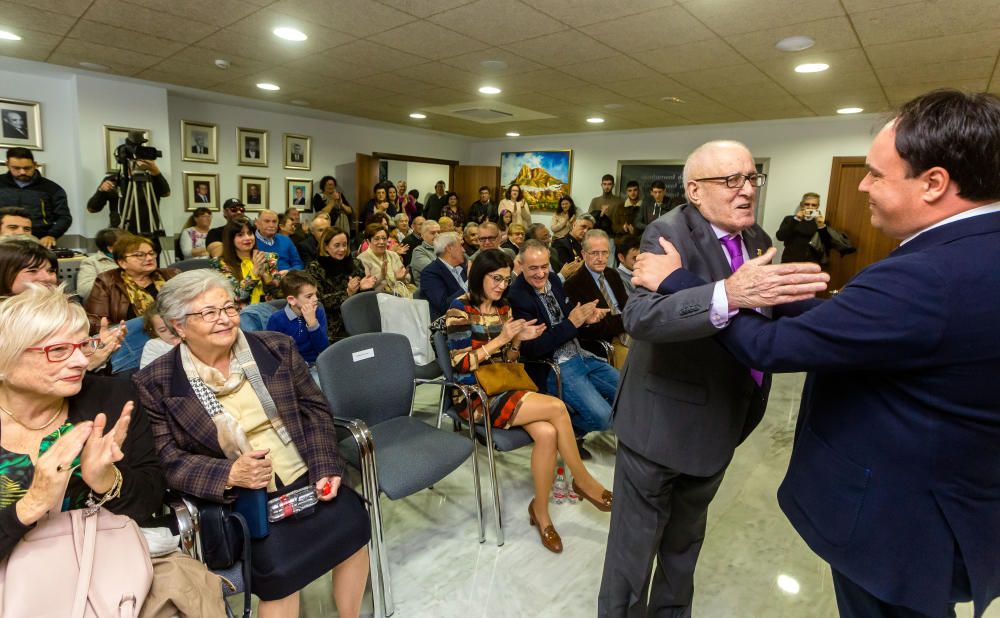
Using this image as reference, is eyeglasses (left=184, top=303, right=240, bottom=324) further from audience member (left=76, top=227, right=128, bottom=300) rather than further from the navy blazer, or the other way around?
audience member (left=76, top=227, right=128, bottom=300)

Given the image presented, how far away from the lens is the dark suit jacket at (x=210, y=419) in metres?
1.56

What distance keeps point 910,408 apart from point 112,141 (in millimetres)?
7258

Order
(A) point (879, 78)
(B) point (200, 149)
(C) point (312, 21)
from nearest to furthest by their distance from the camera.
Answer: (C) point (312, 21)
(A) point (879, 78)
(B) point (200, 149)

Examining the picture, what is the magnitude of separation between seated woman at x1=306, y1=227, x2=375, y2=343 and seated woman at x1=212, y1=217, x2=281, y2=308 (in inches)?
10.9

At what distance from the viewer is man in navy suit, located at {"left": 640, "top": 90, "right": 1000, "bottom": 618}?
0.90 metres

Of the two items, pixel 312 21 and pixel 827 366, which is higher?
pixel 312 21

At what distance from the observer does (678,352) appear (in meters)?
1.40

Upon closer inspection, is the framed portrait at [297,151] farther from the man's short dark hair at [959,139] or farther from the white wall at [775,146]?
the man's short dark hair at [959,139]

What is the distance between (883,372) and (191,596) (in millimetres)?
1571

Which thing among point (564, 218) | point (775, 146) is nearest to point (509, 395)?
point (564, 218)

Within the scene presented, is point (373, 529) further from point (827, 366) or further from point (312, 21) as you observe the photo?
point (312, 21)

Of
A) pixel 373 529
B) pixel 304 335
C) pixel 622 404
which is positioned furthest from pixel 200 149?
pixel 622 404

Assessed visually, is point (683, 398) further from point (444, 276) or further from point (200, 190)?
point (200, 190)

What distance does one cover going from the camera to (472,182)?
1034 cm
